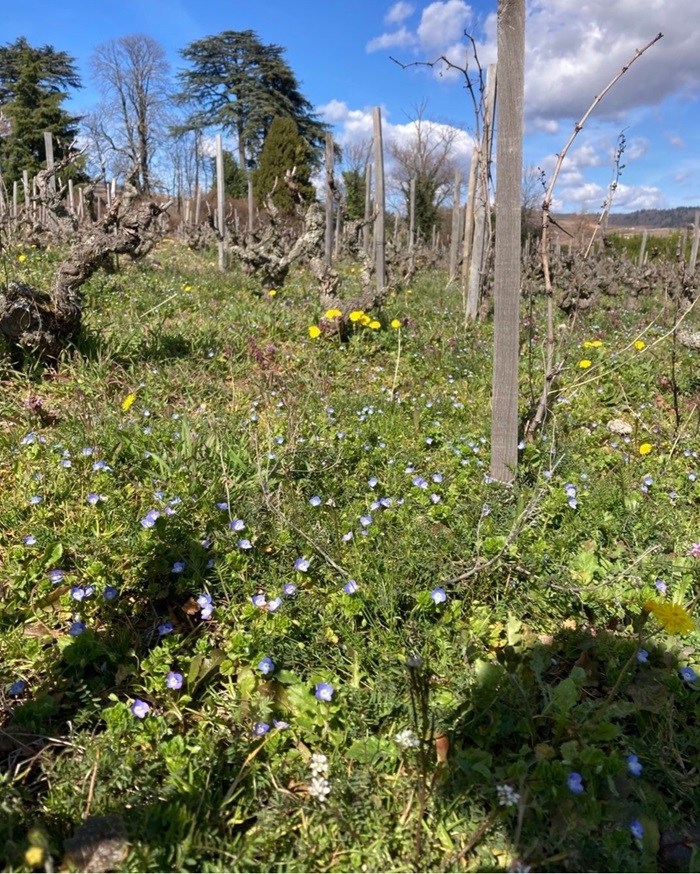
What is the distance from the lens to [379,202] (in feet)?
23.4

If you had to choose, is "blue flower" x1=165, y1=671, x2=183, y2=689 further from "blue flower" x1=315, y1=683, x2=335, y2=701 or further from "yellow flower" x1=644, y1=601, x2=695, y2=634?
"yellow flower" x1=644, y1=601, x2=695, y2=634

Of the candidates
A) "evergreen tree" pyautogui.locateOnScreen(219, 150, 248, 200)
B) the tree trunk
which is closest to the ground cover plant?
the tree trunk

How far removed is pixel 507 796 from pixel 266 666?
0.76 metres

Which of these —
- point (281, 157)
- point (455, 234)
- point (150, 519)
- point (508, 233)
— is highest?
point (281, 157)

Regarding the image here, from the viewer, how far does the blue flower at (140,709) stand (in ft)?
5.33

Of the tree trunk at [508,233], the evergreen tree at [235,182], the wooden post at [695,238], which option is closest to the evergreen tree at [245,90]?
the evergreen tree at [235,182]

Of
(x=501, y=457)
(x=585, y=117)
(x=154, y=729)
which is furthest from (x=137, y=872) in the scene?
(x=585, y=117)

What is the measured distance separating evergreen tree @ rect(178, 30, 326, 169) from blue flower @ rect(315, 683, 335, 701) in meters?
36.1

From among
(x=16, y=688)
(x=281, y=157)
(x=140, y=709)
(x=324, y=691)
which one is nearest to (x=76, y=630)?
(x=16, y=688)

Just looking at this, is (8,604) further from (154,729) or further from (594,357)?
(594,357)

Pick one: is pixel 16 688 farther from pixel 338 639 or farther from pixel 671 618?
pixel 671 618

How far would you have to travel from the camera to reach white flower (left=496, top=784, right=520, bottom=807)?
53.6 inches

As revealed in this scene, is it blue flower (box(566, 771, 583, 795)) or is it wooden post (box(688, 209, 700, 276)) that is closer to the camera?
blue flower (box(566, 771, 583, 795))

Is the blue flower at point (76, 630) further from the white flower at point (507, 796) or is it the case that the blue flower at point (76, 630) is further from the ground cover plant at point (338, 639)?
the white flower at point (507, 796)
